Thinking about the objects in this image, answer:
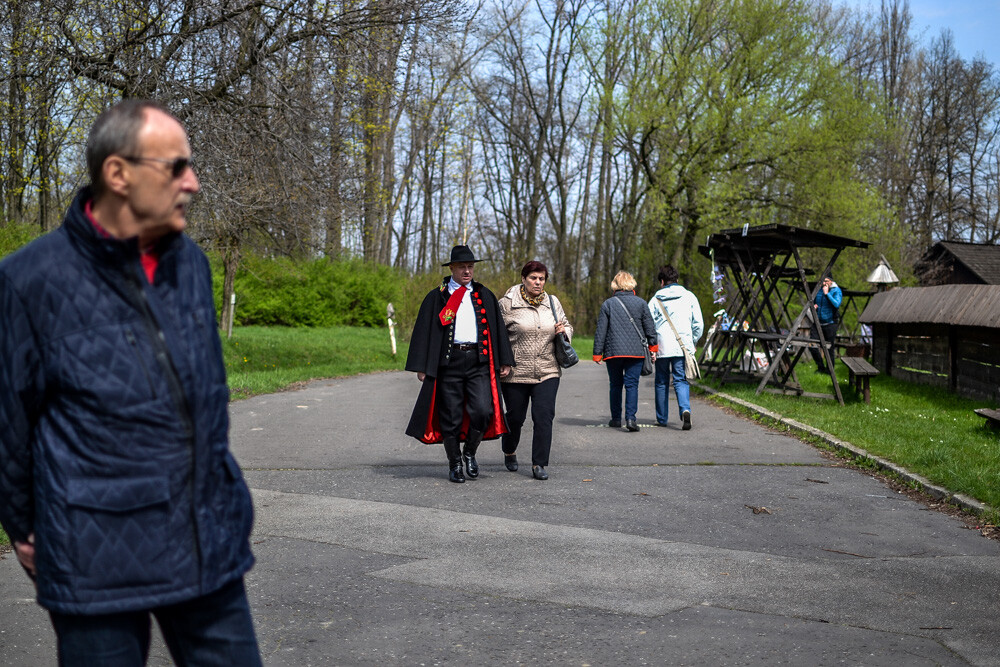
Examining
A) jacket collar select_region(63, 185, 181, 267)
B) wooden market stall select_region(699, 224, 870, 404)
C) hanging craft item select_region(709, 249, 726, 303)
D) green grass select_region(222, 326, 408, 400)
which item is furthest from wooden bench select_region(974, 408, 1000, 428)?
jacket collar select_region(63, 185, 181, 267)

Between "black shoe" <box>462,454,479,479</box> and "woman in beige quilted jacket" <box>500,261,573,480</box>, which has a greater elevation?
"woman in beige quilted jacket" <box>500,261,573,480</box>

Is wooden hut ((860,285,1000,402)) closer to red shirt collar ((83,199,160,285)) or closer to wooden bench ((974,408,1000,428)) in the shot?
wooden bench ((974,408,1000,428))

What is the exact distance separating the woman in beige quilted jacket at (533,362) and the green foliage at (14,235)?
12.1m

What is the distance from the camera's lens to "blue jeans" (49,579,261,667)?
2453 millimetres

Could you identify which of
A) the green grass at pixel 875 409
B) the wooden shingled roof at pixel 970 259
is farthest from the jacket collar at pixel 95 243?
the wooden shingled roof at pixel 970 259

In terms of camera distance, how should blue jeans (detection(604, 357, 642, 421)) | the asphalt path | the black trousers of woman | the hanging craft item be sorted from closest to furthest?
the asphalt path
the black trousers of woman
blue jeans (detection(604, 357, 642, 421))
the hanging craft item

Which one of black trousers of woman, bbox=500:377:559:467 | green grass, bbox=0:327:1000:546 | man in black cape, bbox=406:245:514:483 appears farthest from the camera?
green grass, bbox=0:327:1000:546

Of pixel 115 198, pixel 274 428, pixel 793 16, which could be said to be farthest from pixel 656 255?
pixel 115 198

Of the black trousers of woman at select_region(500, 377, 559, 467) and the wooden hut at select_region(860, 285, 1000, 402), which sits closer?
the black trousers of woman at select_region(500, 377, 559, 467)

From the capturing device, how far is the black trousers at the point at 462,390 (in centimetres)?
867

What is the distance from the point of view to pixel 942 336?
17.2m

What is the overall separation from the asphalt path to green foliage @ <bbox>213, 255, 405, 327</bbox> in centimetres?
2973

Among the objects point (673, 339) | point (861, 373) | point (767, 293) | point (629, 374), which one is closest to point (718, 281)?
point (767, 293)

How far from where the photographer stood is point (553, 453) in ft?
34.4
